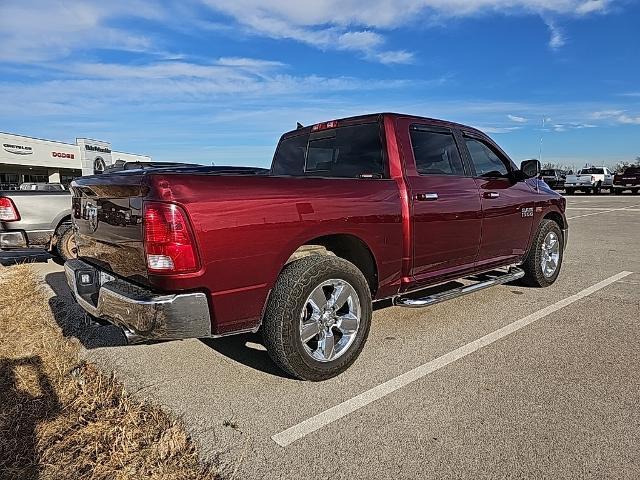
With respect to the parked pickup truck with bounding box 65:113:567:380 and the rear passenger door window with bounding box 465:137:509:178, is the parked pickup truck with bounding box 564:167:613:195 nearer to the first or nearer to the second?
the rear passenger door window with bounding box 465:137:509:178

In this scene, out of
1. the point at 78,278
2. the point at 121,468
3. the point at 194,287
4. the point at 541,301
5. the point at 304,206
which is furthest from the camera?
the point at 541,301

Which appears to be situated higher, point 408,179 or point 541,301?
point 408,179

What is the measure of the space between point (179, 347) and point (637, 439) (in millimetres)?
3238

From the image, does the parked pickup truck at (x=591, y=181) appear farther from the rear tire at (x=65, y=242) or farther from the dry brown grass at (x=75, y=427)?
the dry brown grass at (x=75, y=427)

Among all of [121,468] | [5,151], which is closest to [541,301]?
[121,468]

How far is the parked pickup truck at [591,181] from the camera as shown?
31422 millimetres

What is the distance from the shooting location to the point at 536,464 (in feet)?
7.71

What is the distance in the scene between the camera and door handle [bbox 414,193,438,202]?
3902mm

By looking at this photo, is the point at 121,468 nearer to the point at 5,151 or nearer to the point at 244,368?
the point at 244,368

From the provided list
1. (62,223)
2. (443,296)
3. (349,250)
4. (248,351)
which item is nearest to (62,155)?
(62,223)

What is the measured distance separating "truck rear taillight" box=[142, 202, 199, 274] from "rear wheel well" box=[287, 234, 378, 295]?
37.8 inches

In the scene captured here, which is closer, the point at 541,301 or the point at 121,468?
the point at 121,468

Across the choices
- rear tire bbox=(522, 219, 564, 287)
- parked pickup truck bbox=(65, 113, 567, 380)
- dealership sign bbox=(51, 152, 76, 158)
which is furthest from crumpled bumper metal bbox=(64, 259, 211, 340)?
dealership sign bbox=(51, 152, 76, 158)

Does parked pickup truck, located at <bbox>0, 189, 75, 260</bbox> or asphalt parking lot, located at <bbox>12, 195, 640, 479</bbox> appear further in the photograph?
parked pickup truck, located at <bbox>0, 189, 75, 260</bbox>
